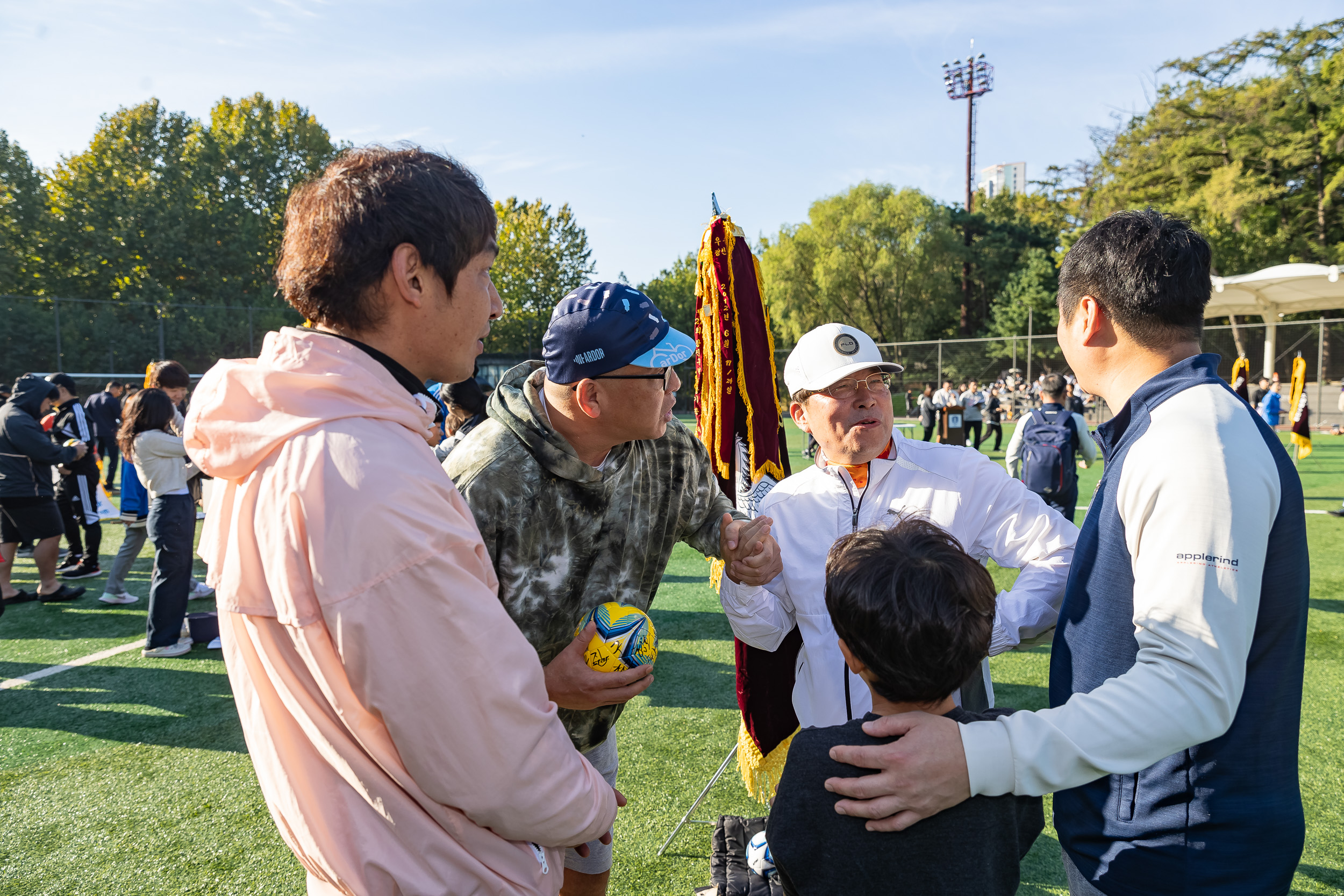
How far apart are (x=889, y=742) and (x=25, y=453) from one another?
830cm

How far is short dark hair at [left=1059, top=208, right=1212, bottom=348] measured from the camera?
155 cm

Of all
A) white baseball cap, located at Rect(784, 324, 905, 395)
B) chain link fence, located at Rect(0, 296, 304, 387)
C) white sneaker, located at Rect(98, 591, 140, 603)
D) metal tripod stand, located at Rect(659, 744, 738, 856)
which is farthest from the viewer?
chain link fence, located at Rect(0, 296, 304, 387)

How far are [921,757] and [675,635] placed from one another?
5060 mm

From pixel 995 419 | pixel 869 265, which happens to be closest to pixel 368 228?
pixel 995 419

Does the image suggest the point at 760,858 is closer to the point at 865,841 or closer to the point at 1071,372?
the point at 865,841

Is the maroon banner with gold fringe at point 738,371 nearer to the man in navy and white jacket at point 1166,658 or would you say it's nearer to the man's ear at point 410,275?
the man in navy and white jacket at point 1166,658

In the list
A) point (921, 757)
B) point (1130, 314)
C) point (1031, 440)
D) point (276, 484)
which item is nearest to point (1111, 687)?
point (921, 757)

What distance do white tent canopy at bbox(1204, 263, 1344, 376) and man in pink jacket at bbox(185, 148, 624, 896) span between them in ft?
71.3

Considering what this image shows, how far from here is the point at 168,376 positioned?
6.88 m

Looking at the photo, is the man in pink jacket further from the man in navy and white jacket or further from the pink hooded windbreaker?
the man in navy and white jacket

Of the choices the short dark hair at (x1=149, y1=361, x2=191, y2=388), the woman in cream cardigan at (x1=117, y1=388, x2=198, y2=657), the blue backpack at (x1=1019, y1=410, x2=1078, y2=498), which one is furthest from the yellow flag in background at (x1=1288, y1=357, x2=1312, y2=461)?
the short dark hair at (x1=149, y1=361, x2=191, y2=388)

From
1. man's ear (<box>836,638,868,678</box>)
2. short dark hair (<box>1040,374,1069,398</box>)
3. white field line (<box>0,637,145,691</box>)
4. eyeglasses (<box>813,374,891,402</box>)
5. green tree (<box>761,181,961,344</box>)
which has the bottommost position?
white field line (<box>0,637,145,691</box>)

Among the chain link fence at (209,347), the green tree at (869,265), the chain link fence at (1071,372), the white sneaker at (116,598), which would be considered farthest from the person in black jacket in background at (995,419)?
the green tree at (869,265)

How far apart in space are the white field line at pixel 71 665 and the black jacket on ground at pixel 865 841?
642 cm
